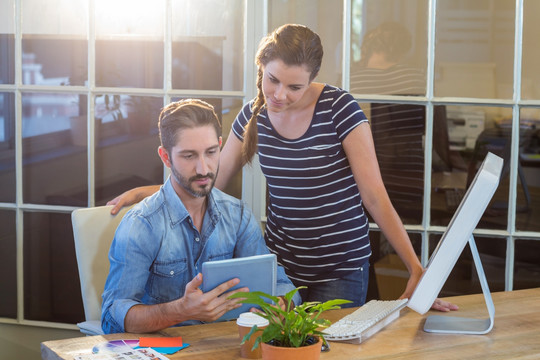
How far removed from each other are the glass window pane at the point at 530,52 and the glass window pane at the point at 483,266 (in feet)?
2.05

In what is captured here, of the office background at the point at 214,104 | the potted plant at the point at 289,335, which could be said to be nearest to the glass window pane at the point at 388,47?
the office background at the point at 214,104

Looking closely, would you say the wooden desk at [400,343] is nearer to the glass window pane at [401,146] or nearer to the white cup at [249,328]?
the white cup at [249,328]

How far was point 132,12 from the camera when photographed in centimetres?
312

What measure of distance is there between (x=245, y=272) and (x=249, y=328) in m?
0.20

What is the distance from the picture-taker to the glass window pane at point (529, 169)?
294 cm

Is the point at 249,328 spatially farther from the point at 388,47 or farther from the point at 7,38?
the point at 7,38

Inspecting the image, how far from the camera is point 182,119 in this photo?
84.9 inches

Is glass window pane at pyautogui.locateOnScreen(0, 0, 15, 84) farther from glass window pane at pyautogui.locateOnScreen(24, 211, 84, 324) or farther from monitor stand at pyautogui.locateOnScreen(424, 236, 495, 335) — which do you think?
monitor stand at pyautogui.locateOnScreen(424, 236, 495, 335)

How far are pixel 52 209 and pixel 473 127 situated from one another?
1.86 meters

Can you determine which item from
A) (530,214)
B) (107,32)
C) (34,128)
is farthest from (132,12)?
(530,214)

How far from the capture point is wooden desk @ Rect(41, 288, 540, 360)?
1.76 meters

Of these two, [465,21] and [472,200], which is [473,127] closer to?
[465,21]

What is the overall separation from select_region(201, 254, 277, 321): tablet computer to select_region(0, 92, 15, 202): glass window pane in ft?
5.87

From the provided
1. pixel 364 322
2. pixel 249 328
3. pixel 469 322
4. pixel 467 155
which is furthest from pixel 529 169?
pixel 249 328
